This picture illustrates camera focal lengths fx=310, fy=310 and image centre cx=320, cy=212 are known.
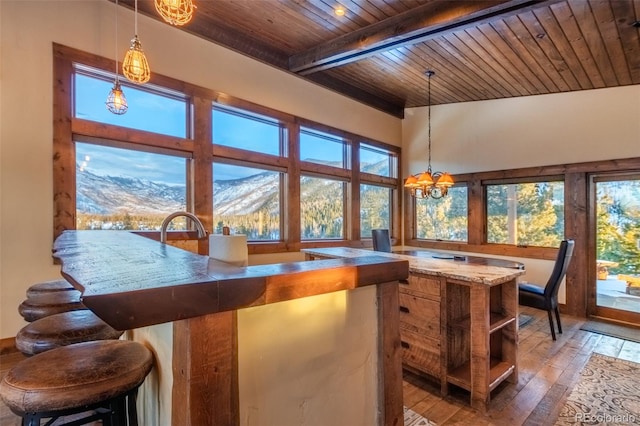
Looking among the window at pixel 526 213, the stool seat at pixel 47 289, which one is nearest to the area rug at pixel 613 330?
the window at pixel 526 213

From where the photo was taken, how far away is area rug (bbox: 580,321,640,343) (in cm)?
346

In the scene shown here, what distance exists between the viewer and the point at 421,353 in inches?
96.7

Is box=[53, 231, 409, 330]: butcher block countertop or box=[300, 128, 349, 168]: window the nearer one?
box=[53, 231, 409, 330]: butcher block countertop

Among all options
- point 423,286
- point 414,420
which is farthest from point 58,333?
point 423,286

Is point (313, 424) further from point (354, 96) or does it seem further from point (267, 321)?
point (354, 96)

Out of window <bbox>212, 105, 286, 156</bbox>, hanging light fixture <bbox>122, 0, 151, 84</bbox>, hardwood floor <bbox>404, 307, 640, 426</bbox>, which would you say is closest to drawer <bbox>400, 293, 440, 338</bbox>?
hardwood floor <bbox>404, 307, 640, 426</bbox>

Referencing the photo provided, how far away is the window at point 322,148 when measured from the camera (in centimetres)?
492

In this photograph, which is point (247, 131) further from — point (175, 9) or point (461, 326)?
point (461, 326)

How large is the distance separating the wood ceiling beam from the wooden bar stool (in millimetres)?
3487

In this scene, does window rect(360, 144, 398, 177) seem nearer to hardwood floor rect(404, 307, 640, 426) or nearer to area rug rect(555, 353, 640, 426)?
hardwood floor rect(404, 307, 640, 426)

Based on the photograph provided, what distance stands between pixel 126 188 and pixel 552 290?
4679 millimetres

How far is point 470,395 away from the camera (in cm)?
225

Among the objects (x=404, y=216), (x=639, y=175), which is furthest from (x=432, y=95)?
(x=639, y=175)

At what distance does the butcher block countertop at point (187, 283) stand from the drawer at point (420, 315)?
1.48 metres
